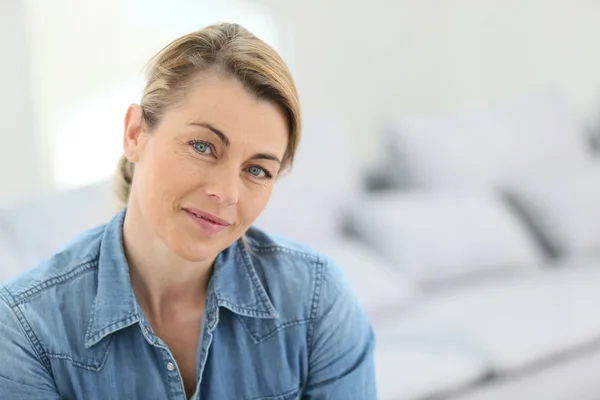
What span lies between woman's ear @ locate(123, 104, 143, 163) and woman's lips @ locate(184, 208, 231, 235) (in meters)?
0.13

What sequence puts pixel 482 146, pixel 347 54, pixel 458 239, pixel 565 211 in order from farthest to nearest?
pixel 347 54 → pixel 482 146 → pixel 565 211 → pixel 458 239

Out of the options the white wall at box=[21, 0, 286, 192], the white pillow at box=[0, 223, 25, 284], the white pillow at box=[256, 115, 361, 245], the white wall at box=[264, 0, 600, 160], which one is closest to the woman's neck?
the white pillow at box=[0, 223, 25, 284]

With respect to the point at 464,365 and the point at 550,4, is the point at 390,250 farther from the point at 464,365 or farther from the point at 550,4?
the point at 550,4

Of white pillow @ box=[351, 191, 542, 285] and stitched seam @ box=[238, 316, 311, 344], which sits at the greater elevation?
white pillow @ box=[351, 191, 542, 285]

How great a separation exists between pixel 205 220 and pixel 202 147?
0.11 metres

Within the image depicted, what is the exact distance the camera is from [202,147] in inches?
44.6

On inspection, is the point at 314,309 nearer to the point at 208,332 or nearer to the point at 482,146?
the point at 208,332

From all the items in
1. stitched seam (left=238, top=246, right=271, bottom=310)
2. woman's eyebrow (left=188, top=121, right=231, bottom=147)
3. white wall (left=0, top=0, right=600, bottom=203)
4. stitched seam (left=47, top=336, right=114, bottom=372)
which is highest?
white wall (left=0, top=0, right=600, bottom=203)

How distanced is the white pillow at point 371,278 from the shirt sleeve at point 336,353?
766mm

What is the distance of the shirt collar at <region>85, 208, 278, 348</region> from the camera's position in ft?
3.91

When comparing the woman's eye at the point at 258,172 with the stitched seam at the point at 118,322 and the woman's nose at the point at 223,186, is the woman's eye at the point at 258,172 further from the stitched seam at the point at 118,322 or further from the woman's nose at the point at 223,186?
the stitched seam at the point at 118,322

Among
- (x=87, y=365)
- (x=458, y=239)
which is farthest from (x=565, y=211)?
(x=87, y=365)

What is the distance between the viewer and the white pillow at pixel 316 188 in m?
2.17

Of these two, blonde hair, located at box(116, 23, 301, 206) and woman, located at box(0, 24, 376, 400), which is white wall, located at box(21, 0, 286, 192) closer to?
woman, located at box(0, 24, 376, 400)
